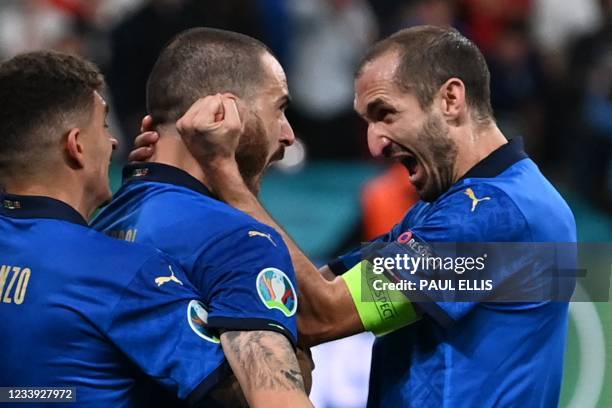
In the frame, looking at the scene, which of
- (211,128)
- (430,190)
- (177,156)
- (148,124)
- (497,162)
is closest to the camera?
(211,128)

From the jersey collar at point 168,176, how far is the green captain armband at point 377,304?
533 millimetres

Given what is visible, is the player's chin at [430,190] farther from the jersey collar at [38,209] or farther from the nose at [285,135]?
the jersey collar at [38,209]

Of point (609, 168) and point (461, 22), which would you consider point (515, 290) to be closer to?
point (609, 168)

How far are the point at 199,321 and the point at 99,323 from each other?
263mm

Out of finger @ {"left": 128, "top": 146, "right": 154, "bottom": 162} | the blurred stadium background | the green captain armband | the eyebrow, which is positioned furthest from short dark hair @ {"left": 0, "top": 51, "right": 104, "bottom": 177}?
the blurred stadium background

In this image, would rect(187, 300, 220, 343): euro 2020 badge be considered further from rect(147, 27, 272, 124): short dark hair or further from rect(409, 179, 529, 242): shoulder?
rect(409, 179, 529, 242): shoulder

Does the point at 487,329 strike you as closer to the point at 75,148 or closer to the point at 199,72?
the point at 199,72

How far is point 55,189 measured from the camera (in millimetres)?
3562

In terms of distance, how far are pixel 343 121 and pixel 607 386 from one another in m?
5.51

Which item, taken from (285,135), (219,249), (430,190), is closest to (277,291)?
(219,249)

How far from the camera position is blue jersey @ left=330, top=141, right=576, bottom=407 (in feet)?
12.7

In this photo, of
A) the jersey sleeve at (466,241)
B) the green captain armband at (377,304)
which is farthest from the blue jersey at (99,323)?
the jersey sleeve at (466,241)

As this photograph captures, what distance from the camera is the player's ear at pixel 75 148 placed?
357 cm

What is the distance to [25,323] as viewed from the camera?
3363mm
